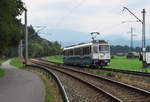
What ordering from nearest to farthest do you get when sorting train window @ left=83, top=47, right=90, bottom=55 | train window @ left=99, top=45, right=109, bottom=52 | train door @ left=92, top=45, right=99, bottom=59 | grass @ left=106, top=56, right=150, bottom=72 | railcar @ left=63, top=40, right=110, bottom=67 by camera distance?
grass @ left=106, top=56, right=150, bottom=72 < train door @ left=92, top=45, right=99, bottom=59 < railcar @ left=63, top=40, right=110, bottom=67 < train window @ left=99, top=45, right=109, bottom=52 < train window @ left=83, top=47, right=90, bottom=55

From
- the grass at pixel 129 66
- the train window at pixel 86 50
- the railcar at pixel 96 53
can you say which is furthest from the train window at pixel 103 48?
the grass at pixel 129 66

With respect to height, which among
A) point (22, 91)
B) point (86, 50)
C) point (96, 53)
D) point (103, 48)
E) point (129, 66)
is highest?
point (103, 48)

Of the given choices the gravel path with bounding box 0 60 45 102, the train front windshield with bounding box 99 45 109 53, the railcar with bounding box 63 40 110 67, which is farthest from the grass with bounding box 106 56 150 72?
the gravel path with bounding box 0 60 45 102

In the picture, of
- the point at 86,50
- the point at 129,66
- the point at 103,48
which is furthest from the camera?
the point at 129,66

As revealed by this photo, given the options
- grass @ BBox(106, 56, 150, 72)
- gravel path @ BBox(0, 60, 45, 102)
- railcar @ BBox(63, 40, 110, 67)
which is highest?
railcar @ BBox(63, 40, 110, 67)

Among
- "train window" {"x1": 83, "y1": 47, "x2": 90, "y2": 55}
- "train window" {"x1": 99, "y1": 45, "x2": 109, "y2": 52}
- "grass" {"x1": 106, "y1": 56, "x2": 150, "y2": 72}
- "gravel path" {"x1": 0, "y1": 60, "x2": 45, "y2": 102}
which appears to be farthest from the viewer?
"train window" {"x1": 83, "y1": 47, "x2": 90, "y2": 55}

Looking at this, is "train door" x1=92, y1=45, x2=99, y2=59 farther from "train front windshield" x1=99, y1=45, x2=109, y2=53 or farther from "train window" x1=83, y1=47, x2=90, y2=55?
"train window" x1=83, y1=47, x2=90, y2=55

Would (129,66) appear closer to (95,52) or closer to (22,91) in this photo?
(95,52)

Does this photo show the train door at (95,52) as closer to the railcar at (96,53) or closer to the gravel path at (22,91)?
the railcar at (96,53)

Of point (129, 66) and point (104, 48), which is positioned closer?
point (104, 48)

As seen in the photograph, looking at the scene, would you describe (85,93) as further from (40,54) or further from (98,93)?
(40,54)

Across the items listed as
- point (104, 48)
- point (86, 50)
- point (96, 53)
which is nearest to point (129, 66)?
point (104, 48)

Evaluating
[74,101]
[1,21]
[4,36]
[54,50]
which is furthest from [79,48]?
[54,50]

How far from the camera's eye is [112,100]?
1212 centimetres
